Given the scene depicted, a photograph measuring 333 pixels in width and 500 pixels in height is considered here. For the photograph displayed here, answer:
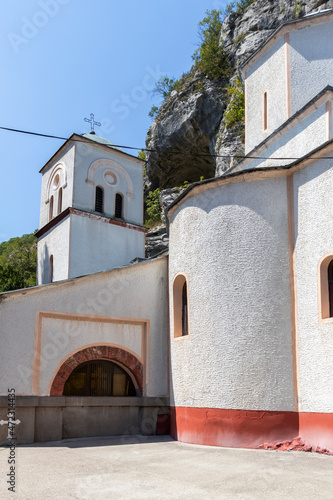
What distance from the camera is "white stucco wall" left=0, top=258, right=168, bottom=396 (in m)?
Result: 11.3

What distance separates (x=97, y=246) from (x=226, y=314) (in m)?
10.6

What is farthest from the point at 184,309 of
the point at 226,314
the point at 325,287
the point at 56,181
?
the point at 56,181

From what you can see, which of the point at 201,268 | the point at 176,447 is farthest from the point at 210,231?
the point at 176,447

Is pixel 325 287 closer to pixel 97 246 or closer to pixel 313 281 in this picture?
pixel 313 281

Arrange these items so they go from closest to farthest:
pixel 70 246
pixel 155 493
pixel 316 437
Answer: pixel 155 493 < pixel 316 437 < pixel 70 246

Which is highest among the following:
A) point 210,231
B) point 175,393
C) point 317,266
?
point 210,231

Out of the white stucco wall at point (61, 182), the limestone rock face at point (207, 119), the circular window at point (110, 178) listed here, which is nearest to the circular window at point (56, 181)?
the white stucco wall at point (61, 182)

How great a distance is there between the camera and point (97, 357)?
12.5m

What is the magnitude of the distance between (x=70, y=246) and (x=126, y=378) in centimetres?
775

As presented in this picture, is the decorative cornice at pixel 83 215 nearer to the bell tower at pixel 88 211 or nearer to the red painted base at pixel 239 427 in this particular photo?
the bell tower at pixel 88 211

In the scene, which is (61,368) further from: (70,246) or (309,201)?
(70,246)

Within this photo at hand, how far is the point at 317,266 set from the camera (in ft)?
31.0

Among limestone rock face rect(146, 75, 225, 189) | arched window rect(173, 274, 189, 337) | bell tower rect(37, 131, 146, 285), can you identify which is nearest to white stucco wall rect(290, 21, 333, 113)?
arched window rect(173, 274, 189, 337)

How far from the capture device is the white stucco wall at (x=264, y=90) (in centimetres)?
1385
